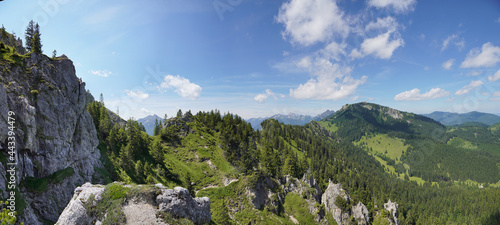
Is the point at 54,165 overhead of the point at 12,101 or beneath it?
beneath

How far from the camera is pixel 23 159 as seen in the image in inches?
1181

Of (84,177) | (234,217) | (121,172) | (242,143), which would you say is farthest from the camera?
(242,143)

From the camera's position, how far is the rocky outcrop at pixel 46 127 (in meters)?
29.6

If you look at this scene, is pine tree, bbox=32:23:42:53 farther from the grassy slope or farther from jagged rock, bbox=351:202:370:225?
jagged rock, bbox=351:202:370:225

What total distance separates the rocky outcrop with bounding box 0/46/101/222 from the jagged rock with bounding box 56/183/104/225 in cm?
649

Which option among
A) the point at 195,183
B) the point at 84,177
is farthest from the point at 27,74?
the point at 195,183

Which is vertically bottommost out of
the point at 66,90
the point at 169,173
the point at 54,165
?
the point at 169,173

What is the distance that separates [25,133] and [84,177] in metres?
Result: 16.9

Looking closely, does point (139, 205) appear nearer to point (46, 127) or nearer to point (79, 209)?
point (79, 209)

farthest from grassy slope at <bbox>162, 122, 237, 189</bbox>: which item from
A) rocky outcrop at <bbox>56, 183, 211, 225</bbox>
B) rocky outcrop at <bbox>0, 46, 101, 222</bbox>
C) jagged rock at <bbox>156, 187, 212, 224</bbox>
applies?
rocky outcrop at <bbox>56, 183, 211, 225</bbox>

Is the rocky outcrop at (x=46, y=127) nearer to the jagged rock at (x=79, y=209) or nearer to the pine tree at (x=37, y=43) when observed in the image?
the pine tree at (x=37, y=43)

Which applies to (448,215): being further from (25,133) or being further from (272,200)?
(25,133)

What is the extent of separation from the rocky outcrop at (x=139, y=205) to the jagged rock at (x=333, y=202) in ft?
255

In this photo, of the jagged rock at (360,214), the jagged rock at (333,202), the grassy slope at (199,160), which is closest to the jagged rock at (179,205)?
the grassy slope at (199,160)
